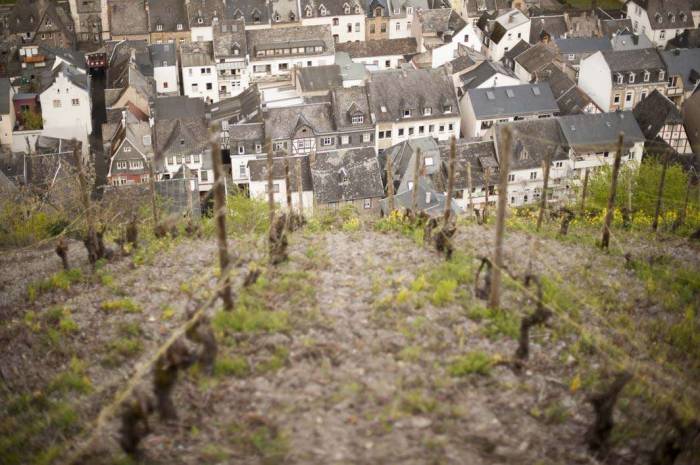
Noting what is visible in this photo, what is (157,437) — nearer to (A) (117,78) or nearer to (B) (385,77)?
(B) (385,77)

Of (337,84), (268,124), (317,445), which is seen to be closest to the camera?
(317,445)

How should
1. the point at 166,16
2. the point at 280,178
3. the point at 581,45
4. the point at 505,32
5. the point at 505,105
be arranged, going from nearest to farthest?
the point at 280,178
the point at 505,105
the point at 581,45
the point at 505,32
the point at 166,16

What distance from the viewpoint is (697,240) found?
30906mm

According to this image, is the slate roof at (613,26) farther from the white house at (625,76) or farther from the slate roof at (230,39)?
the slate roof at (230,39)

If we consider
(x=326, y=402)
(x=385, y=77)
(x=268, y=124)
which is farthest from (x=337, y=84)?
(x=326, y=402)

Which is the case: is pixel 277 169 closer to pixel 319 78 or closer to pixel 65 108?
pixel 319 78

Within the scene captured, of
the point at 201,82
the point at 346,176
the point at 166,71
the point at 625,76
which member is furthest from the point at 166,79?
the point at 625,76

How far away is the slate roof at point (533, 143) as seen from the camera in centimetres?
5562

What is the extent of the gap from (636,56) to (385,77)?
75.6 feet

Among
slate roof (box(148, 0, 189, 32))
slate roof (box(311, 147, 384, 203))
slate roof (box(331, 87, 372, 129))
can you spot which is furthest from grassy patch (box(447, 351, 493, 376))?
slate roof (box(148, 0, 189, 32))

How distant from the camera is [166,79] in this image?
232 ft

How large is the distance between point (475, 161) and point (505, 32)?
26580mm

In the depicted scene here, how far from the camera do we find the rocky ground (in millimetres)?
16078

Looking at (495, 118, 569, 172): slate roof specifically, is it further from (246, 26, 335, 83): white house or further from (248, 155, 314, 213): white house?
(246, 26, 335, 83): white house
